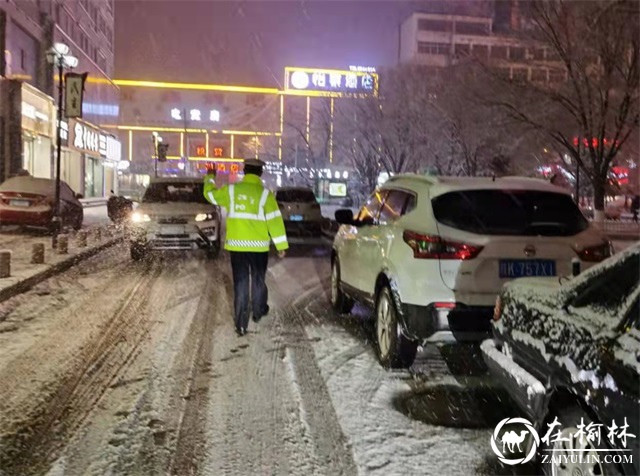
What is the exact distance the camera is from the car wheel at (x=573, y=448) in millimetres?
2828

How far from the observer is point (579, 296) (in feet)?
11.3

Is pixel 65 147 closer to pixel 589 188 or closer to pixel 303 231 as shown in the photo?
pixel 303 231

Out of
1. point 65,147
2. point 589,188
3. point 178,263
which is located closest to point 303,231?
point 178,263

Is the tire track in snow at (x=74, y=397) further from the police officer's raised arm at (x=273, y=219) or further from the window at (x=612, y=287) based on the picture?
the window at (x=612, y=287)

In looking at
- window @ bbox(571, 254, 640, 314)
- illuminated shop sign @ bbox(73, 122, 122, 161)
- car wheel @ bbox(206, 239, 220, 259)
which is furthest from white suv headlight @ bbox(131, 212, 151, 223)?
illuminated shop sign @ bbox(73, 122, 122, 161)

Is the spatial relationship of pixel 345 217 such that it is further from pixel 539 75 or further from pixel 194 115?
pixel 194 115

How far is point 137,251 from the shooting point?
13969 millimetres

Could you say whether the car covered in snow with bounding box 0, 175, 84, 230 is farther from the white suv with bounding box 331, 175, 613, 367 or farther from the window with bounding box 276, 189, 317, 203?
the white suv with bounding box 331, 175, 613, 367

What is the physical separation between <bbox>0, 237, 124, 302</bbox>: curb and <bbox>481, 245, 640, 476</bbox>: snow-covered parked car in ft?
24.8

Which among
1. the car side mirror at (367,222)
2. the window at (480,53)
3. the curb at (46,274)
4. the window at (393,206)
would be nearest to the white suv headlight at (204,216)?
the curb at (46,274)

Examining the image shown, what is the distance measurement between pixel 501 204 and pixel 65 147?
115 feet

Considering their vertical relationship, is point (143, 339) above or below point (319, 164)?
below

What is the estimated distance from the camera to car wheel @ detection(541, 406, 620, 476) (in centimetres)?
283

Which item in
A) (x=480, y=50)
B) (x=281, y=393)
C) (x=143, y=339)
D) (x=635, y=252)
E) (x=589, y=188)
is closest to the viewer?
(x=635, y=252)
